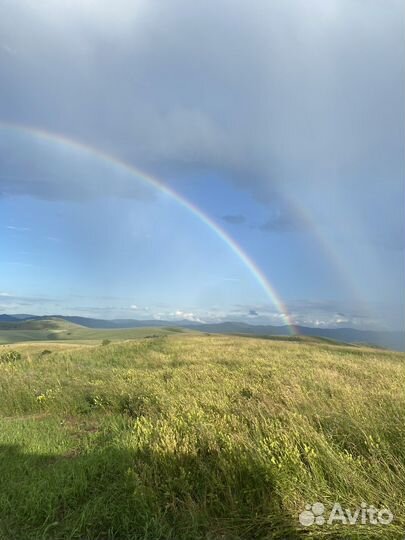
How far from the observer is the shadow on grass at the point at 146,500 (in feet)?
12.7

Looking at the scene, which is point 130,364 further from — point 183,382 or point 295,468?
point 295,468

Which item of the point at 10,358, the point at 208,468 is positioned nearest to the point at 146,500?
the point at 208,468

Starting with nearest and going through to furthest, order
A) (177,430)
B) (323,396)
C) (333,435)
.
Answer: (333,435), (177,430), (323,396)

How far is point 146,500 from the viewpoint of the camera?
425 cm

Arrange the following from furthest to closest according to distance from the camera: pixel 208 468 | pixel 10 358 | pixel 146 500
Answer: pixel 10 358, pixel 208 468, pixel 146 500

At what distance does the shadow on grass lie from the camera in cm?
387

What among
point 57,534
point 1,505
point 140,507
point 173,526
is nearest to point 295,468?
point 173,526

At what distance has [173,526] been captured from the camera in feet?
13.0

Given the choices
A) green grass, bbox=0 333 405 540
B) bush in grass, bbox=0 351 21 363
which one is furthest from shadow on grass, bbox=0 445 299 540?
bush in grass, bbox=0 351 21 363

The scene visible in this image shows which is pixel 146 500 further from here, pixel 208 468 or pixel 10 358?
pixel 10 358

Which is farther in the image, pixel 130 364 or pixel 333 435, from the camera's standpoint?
pixel 130 364

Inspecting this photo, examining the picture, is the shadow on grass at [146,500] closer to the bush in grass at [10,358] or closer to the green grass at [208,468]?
the green grass at [208,468]

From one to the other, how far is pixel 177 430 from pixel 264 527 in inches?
83.2

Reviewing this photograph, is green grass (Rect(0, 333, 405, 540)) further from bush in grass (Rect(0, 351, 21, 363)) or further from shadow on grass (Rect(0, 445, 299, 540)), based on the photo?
bush in grass (Rect(0, 351, 21, 363))
